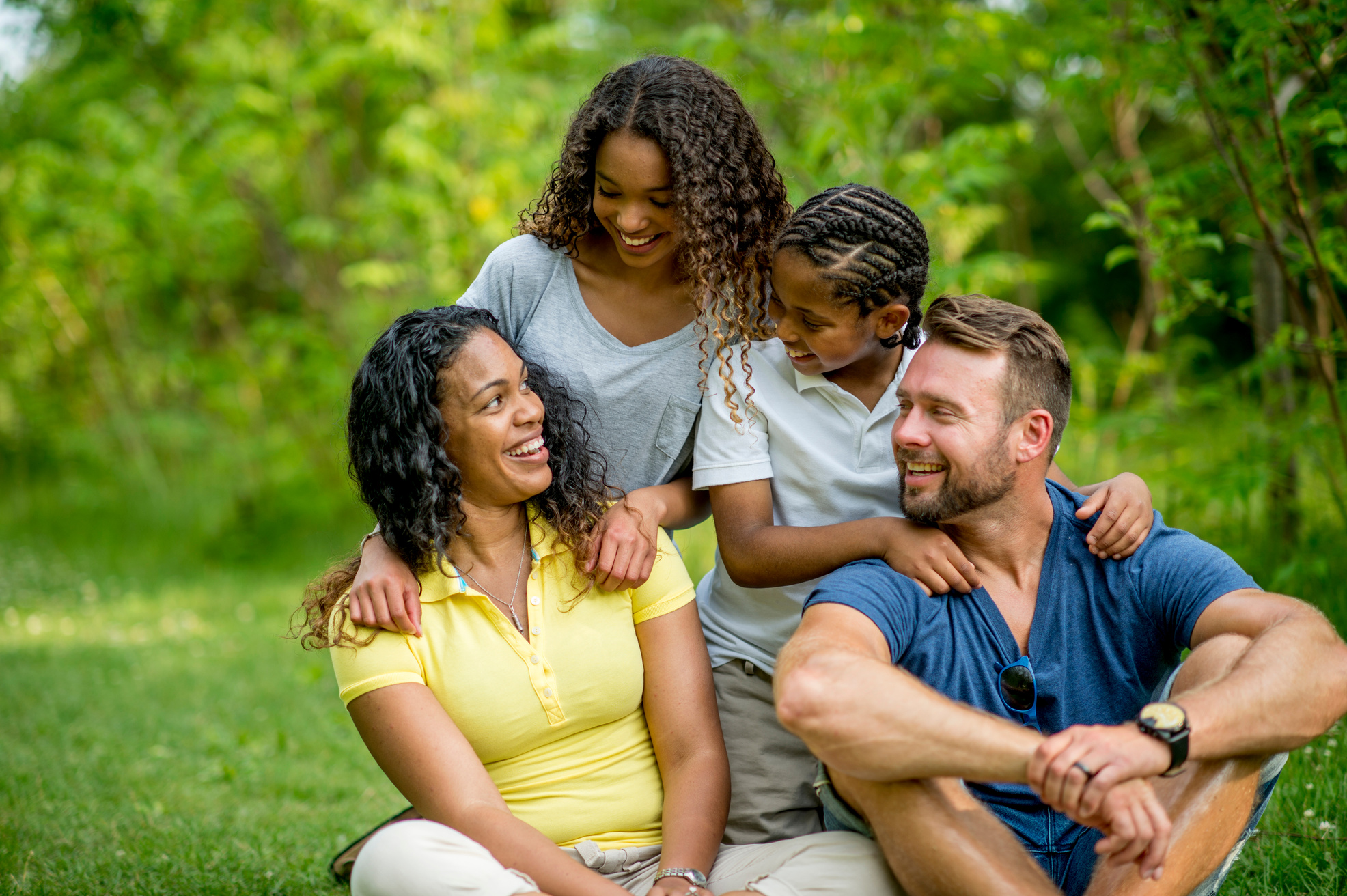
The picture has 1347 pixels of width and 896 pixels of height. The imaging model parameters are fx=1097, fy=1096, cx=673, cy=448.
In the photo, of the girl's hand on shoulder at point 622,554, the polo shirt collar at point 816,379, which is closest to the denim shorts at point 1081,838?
the girl's hand on shoulder at point 622,554

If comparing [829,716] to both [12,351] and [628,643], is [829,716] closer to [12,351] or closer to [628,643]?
[628,643]

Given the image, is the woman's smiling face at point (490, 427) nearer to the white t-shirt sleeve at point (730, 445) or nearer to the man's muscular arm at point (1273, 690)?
the white t-shirt sleeve at point (730, 445)

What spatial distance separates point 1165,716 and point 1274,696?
238 mm

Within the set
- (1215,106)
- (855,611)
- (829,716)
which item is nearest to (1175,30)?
(1215,106)

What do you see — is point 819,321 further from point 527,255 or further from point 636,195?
point 527,255

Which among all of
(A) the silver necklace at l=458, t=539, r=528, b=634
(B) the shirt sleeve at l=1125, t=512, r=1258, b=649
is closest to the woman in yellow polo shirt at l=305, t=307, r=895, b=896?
(A) the silver necklace at l=458, t=539, r=528, b=634

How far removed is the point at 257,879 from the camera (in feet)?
10.9

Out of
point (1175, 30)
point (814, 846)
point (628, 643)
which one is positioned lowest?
point (814, 846)

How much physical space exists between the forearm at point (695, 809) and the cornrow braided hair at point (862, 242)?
1174mm

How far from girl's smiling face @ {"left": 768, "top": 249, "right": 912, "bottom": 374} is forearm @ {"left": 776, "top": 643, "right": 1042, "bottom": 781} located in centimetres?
87

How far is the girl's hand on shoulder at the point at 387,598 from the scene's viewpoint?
2465 mm

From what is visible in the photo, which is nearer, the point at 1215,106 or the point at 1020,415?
the point at 1020,415

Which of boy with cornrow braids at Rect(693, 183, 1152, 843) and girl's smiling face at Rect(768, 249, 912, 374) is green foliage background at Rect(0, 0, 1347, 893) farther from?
girl's smiling face at Rect(768, 249, 912, 374)

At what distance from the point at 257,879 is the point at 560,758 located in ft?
4.36
